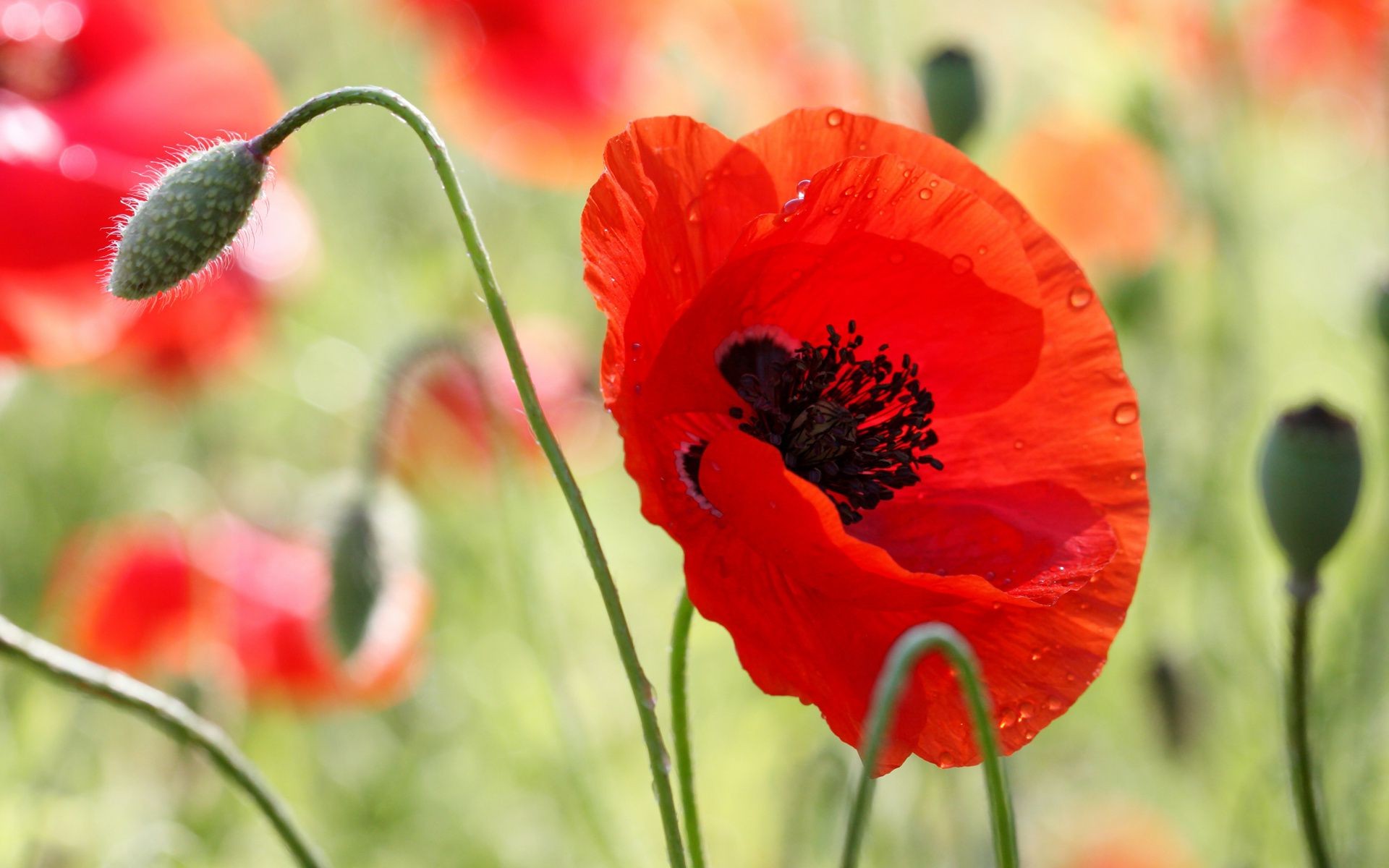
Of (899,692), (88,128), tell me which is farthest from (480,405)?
(899,692)

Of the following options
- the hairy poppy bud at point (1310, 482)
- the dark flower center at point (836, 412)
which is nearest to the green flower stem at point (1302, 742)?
the hairy poppy bud at point (1310, 482)

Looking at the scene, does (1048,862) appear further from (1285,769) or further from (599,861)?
(599,861)

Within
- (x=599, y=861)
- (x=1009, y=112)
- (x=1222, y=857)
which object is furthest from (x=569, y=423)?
(x=1009, y=112)

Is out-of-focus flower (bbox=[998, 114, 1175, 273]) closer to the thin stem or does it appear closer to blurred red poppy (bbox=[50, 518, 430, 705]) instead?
blurred red poppy (bbox=[50, 518, 430, 705])

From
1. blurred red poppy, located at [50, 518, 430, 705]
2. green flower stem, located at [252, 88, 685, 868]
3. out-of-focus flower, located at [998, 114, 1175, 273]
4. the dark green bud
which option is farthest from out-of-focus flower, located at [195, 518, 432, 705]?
out-of-focus flower, located at [998, 114, 1175, 273]

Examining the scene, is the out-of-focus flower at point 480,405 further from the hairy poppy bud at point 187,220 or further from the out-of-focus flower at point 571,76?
the hairy poppy bud at point 187,220
